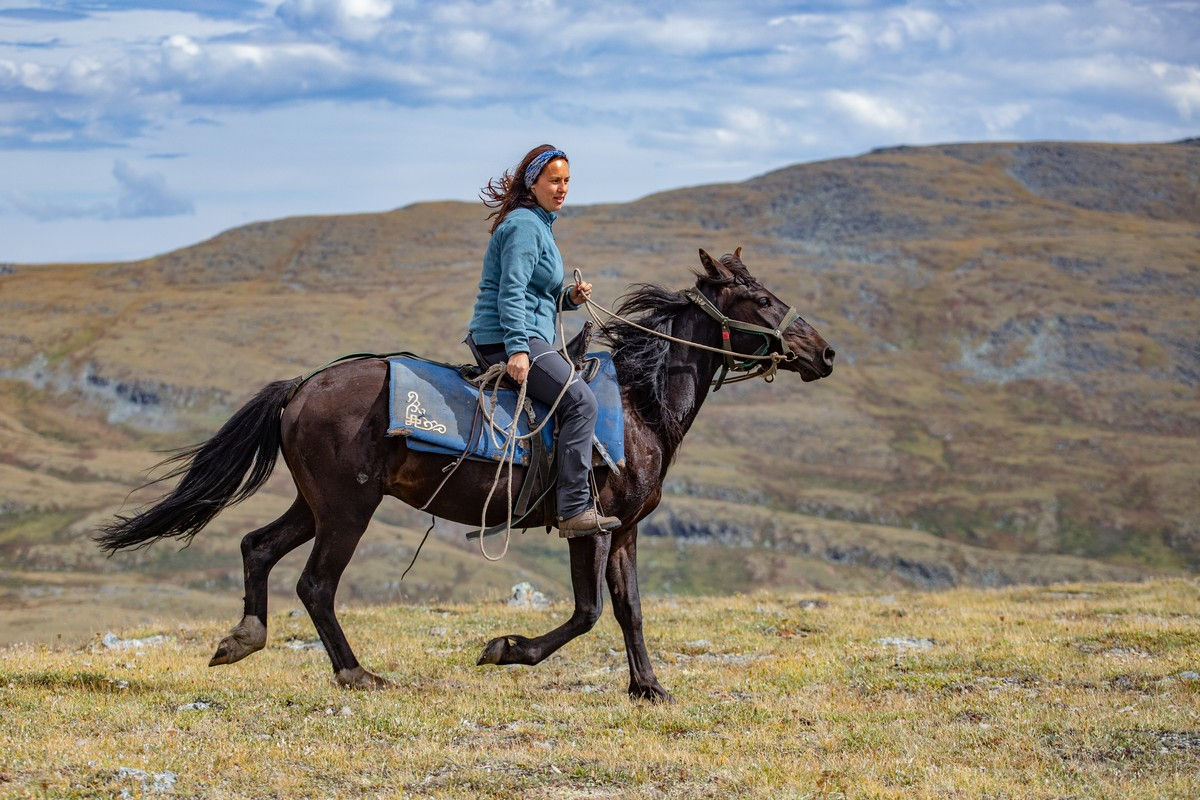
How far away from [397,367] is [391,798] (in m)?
3.85

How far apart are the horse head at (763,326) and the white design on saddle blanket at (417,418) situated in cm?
294

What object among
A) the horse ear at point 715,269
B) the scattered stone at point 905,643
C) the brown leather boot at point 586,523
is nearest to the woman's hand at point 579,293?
the horse ear at point 715,269

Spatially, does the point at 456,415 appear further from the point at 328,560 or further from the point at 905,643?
the point at 905,643

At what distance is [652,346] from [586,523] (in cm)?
192

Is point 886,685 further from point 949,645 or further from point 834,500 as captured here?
point 834,500

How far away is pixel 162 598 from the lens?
11575 centimetres

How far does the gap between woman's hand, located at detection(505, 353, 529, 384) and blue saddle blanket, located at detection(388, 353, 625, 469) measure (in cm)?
45

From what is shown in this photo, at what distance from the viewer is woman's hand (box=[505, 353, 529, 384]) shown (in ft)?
31.3

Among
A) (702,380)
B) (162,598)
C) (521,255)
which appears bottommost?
(162,598)

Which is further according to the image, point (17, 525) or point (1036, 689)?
point (17, 525)

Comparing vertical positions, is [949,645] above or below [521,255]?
below

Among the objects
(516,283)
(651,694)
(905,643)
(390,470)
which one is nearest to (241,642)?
(390,470)

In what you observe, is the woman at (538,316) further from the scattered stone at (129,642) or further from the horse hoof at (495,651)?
the scattered stone at (129,642)

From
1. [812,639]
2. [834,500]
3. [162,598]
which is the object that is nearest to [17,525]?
[162,598]
